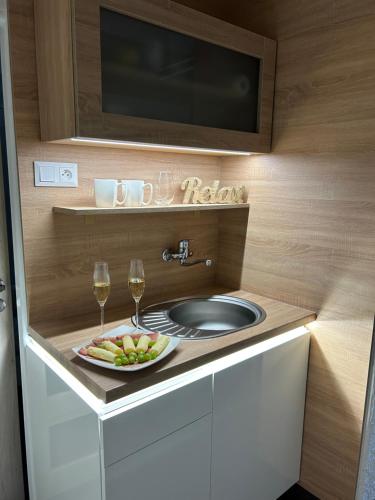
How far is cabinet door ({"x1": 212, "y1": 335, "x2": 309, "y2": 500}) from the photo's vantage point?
1323 mm

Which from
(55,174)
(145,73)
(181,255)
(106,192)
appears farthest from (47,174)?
(181,255)

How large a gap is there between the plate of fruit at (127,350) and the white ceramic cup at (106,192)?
1.56ft

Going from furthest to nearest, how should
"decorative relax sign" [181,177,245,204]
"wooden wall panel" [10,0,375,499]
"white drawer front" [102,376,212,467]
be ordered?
→ "decorative relax sign" [181,177,245,204] < "wooden wall panel" [10,0,375,499] < "white drawer front" [102,376,212,467]

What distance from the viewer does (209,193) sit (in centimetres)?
177

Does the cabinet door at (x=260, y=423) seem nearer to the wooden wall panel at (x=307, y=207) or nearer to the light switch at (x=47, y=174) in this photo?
the wooden wall panel at (x=307, y=207)

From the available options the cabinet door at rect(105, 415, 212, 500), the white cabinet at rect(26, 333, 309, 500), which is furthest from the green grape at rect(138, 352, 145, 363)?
the cabinet door at rect(105, 415, 212, 500)

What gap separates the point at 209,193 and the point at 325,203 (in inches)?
20.2

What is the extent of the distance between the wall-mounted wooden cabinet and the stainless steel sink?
2.25ft

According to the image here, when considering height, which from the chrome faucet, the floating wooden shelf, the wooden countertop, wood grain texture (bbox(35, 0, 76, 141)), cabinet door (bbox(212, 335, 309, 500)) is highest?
wood grain texture (bbox(35, 0, 76, 141))

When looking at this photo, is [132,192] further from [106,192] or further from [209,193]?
[209,193]

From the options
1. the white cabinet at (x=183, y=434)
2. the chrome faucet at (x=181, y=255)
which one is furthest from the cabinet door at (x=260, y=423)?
the chrome faucet at (x=181, y=255)

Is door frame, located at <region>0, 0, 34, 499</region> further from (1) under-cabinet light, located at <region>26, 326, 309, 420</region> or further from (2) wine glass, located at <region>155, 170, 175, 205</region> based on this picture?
(2) wine glass, located at <region>155, 170, 175, 205</region>

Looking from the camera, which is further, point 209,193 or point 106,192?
point 209,193

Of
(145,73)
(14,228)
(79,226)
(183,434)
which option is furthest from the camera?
(79,226)
